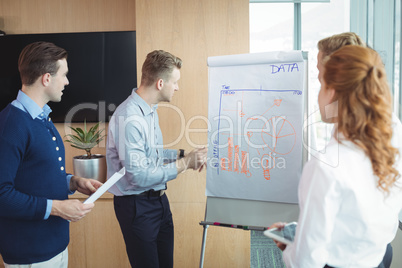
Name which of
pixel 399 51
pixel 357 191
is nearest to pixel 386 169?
pixel 357 191

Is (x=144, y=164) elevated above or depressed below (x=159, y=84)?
below

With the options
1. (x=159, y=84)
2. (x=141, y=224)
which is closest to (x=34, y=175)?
(x=141, y=224)

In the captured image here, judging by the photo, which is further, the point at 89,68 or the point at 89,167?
the point at 89,68

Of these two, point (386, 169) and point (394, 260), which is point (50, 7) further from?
point (394, 260)

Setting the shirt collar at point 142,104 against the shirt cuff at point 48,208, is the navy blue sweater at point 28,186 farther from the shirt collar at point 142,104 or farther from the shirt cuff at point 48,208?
the shirt collar at point 142,104

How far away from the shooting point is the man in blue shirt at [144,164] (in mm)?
Result: 1902

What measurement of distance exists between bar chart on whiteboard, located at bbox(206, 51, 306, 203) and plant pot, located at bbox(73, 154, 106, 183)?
3.88 ft

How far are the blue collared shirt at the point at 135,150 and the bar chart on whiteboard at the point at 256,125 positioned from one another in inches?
12.7

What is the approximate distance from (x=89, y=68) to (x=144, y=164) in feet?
4.84

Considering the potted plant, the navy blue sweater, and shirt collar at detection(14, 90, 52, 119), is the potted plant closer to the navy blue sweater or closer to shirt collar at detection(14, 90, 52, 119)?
the navy blue sweater

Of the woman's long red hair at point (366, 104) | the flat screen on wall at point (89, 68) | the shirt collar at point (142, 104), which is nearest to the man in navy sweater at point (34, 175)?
the shirt collar at point (142, 104)

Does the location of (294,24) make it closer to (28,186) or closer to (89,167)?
(89,167)

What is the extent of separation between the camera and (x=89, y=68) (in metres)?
3.00

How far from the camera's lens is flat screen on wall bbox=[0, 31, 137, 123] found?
2957 millimetres
